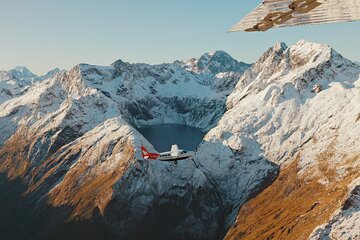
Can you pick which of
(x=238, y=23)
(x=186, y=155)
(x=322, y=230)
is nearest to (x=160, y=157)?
(x=186, y=155)

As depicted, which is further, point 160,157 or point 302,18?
point 160,157

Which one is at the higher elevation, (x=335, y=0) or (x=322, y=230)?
(x=335, y=0)

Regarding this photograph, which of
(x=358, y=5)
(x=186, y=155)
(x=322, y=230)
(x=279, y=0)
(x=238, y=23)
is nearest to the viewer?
(x=358, y=5)

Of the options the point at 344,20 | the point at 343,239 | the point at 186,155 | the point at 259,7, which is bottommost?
the point at 343,239

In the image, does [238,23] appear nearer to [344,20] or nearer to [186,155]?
[344,20]

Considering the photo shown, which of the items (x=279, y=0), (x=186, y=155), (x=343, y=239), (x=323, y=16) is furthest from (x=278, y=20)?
(x=343, y=239)

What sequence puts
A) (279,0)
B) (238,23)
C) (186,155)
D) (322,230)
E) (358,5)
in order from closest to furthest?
1. (358,5)
2. (279,0)
3. (238,23)
4. (186,155)
5. (322,230)

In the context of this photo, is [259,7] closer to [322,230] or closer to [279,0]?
[279,0]
